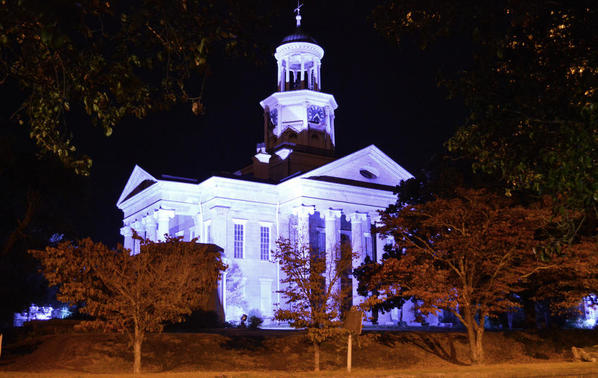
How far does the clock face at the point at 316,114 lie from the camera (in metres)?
57.9

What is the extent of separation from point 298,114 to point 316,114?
168 cm

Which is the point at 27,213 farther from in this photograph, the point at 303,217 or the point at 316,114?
the point at 316,114

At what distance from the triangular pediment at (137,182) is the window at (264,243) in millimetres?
8925

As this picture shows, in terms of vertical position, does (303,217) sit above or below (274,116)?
below

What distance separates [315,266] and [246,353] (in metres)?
4.56

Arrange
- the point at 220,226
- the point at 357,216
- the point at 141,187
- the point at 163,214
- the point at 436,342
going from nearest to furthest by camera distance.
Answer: the point at 436,342, the point at 220,226, the point at 163,214, the point at 357,216, the point at 141,187

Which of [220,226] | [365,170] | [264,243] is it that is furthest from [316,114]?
[220,226]

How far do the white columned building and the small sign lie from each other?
80.6 feet

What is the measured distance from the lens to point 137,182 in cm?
5359

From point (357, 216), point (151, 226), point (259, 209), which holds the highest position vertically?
point (259, 209)

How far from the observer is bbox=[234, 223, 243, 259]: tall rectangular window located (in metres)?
47.0

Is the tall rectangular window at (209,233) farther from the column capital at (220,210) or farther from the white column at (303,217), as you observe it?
the white column at (303,217)

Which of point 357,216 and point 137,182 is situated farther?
point 137,182

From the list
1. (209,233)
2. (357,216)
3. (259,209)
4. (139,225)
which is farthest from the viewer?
(139,225)
